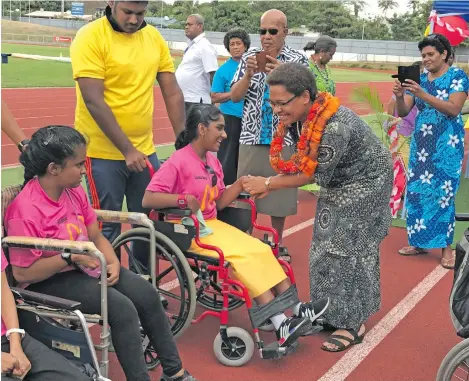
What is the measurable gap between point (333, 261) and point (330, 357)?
562mm

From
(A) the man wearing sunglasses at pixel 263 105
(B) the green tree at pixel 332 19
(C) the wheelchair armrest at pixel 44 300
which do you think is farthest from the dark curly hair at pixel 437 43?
(B) the green tree at pixel 332 19

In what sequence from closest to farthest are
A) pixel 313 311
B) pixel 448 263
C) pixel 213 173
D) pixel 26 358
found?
pixel 26 358
pixel 313 311
pixel 213 173
pixel 448 263

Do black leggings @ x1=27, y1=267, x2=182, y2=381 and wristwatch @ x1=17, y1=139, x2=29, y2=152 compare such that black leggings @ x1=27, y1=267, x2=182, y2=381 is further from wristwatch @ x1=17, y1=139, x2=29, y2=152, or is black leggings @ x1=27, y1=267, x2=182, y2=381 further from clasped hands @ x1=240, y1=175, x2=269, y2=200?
clasped hands @ x1=240, y1=175, x2=269, y2=200

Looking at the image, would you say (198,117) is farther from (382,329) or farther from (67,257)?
(382,329)

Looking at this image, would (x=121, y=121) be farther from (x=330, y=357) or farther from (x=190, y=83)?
(x=190, y=83)

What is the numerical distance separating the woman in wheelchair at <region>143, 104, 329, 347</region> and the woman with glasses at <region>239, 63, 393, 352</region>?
0.20 meters

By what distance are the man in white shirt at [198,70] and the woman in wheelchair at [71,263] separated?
390cm

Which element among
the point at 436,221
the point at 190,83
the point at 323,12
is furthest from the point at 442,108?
the point at 323,12

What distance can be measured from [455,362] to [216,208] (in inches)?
67.7

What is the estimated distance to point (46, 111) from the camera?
611 inches

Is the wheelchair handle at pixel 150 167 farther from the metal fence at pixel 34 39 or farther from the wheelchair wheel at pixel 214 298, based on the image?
the metal fence at pixel 34 39

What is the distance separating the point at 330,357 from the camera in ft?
Result: 12.4

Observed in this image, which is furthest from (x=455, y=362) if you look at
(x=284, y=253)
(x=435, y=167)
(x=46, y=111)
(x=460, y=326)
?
(x=46, y=111)

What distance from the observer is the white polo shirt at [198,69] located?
6.81 meters
